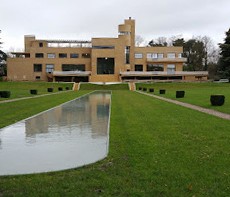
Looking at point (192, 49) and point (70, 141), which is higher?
point (192, 49)

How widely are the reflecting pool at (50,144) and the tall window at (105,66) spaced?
236 feet

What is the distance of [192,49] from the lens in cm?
9725

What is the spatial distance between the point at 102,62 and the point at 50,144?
77715 millimetres

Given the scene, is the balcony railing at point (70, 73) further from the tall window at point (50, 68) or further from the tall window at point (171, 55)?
the tall window at point (171, 55)

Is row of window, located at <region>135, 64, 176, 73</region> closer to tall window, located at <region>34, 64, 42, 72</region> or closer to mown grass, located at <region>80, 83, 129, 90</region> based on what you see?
tall window, located at <region>34, 64, 42, 72</region>

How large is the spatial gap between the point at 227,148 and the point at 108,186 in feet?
13.8

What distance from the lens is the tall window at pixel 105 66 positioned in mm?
86250

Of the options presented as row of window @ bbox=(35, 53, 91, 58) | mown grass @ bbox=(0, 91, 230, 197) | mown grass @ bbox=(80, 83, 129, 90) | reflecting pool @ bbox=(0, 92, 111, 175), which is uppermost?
row of window @ bbox=(35, 53, 91, 58)

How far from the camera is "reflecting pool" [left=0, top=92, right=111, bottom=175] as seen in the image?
715 cm

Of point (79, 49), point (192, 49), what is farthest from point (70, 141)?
point (192, 49)

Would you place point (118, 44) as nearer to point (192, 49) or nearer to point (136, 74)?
point (136, 74)

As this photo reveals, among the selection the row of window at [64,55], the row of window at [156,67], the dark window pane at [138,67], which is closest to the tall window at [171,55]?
the row of window at [156,67]

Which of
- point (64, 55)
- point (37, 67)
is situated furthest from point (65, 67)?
point (37, 67)

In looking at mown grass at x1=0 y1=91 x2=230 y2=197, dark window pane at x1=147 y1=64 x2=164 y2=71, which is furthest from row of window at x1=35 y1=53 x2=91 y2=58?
mown grass at x1=0 y1=91 x2=230 y2=197
